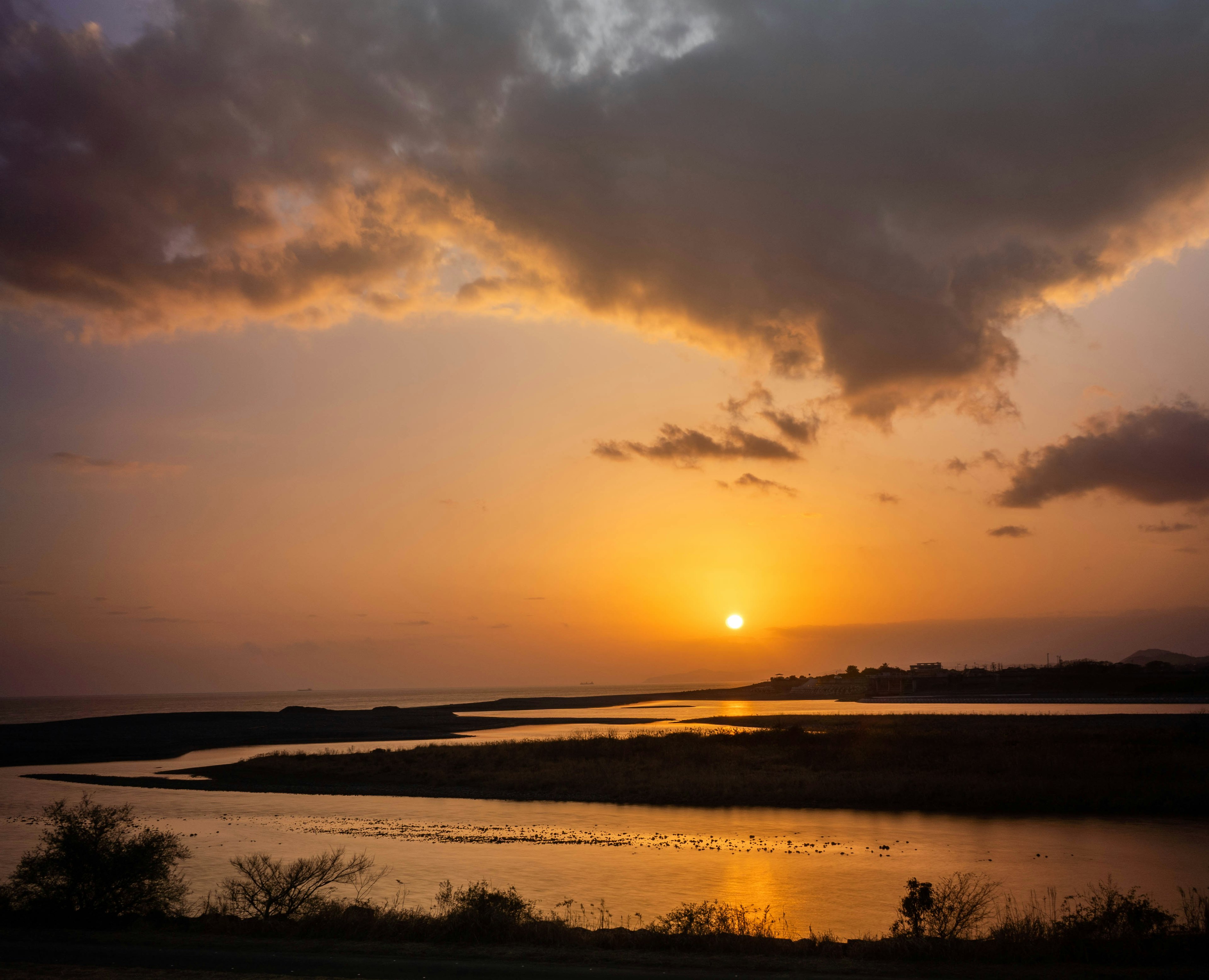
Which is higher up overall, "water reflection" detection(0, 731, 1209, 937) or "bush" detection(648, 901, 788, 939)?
"bush" detection(648, 901, 788, 939)

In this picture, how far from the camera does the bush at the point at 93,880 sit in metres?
18.7

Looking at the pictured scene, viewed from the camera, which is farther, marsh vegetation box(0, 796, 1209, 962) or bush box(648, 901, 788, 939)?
bush box(648, 901, 788, 939)

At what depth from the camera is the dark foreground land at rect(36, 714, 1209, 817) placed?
41469mm

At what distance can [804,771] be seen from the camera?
49.2m

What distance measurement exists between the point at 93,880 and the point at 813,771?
40557mm

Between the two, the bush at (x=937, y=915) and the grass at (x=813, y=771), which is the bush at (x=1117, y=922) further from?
the grass at (x=813, y=771)

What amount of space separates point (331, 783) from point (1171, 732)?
60.5m

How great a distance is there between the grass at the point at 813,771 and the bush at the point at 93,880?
2911 cm

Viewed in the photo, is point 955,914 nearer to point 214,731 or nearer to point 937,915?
point 937,915

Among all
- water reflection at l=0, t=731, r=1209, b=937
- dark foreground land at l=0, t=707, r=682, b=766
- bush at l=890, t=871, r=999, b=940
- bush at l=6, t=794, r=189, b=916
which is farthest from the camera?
dark foreground land at l=0, t=707, r=682, b=766

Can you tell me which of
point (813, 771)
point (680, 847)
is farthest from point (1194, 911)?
point (813, 771)

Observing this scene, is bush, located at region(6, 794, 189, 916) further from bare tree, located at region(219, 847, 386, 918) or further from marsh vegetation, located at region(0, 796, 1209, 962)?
bare tree, located at region(219, 847, 386, 918)

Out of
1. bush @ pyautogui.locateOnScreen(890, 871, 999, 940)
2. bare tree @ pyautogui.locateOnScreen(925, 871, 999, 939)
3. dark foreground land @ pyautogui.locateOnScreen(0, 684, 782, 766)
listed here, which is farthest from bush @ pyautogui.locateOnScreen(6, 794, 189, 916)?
dark foreground land @ pyautogui.locateOnScreen(0, 684, 782, 766)

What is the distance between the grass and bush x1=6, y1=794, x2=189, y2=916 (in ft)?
95.5
